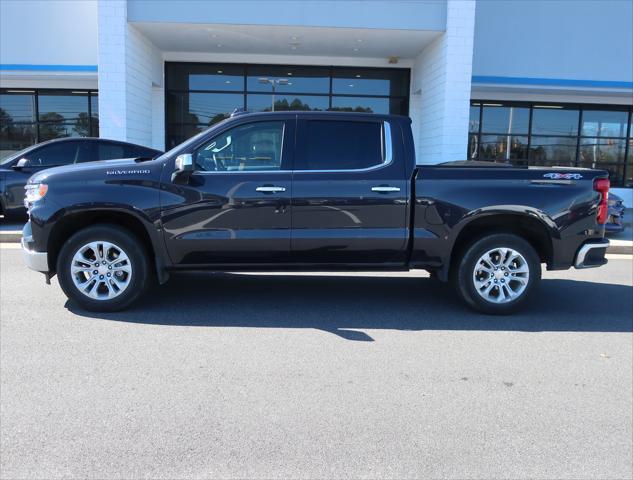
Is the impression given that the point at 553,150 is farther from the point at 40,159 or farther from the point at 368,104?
the point at 40,159

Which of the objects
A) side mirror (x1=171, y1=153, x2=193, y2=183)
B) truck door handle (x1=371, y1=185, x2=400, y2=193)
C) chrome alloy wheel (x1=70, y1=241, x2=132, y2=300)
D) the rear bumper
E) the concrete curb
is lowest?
the concrete curb

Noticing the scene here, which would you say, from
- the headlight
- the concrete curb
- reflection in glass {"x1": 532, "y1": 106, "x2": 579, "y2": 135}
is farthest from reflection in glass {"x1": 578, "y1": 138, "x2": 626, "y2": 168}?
the headlight

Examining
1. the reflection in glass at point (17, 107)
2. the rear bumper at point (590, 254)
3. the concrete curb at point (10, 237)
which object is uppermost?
the reflection in glass at point (17, 107)

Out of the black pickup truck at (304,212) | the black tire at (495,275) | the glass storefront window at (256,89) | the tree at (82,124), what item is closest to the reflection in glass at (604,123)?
the glass storefront window at (256,89)

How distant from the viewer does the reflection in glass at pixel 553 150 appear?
18.3 metres

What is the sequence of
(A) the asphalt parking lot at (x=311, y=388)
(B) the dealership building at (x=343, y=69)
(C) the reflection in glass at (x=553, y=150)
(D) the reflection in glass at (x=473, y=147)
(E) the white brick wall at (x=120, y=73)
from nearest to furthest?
(A) the asphalt parking lot at (x=311, y=388) < (E) the white brick wall at (x=120, y=73) < (B) the dealership building at (x=343, y=69) < (D) the reflection in glass at (x=473, y=147) < (C) the reflection in glass at (x=553, y=150)

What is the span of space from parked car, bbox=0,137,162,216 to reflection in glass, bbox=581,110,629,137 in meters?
14.8

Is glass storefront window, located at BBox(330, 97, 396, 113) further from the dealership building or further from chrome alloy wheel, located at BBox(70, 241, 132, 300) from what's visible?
chrome alloy wheel, located at BBox(70, 241, 132, 300)

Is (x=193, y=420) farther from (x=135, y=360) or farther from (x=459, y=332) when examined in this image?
(x=459, y=332)

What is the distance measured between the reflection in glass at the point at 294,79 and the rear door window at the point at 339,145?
12.0 metres

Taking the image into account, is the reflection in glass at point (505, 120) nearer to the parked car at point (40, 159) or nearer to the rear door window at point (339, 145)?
the parked car at point (40, 159)

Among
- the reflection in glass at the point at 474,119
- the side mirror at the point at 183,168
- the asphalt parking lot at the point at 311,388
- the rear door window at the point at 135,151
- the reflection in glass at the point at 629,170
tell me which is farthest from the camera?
the reflection in glass at the point at 629,170

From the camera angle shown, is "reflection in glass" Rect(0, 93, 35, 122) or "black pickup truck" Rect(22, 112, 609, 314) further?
"reflection in glass" Rect(0, 93, 35, 122)

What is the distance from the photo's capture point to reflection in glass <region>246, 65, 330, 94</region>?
17016 mm
